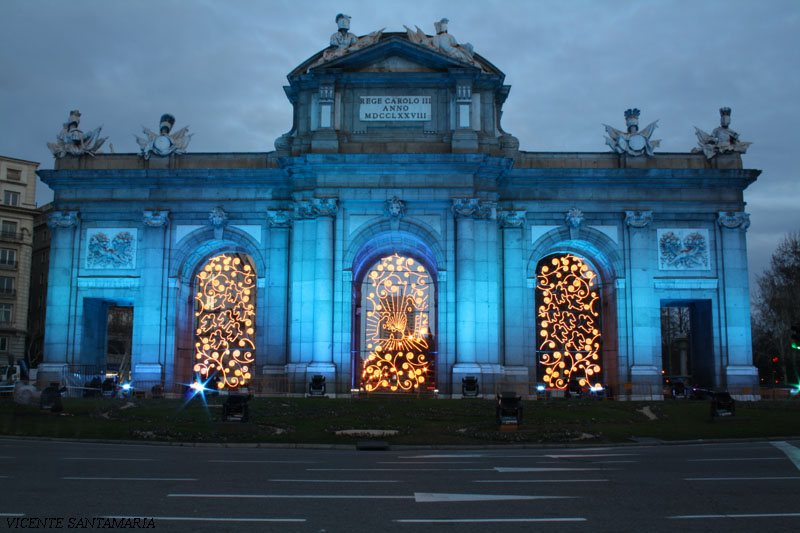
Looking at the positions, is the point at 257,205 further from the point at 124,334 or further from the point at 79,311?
the point at 124,334

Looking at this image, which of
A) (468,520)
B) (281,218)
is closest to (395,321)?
(281,218)

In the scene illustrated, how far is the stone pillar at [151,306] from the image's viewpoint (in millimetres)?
43375

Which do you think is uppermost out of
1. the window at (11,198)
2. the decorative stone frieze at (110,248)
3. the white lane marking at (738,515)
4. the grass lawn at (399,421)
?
the window at (11,198)

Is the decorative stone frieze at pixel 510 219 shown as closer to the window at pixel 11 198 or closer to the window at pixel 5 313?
the window at pixel 5 313

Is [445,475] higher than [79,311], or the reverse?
[79,311]

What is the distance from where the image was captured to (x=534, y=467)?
60.0 feet

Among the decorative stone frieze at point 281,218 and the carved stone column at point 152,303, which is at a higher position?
the decorative stone frieze at point 281,218

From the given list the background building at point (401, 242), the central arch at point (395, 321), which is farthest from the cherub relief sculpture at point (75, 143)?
the central arch at point (395, 321)

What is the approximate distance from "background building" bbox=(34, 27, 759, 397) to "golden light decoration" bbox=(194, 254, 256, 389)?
127 millimetres

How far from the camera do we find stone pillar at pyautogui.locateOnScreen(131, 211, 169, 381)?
43375 mm

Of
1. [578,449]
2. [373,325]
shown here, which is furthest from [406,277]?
[578,449]

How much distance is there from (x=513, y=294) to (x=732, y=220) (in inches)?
523

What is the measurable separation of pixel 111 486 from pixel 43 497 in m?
1.48

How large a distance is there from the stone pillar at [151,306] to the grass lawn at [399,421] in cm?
670
